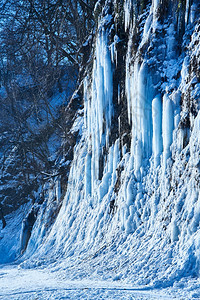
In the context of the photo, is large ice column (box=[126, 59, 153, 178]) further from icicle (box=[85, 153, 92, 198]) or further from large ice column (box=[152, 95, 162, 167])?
icicle (box=[85, 153, 92, 198])

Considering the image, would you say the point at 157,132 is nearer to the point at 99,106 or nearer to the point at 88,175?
the point at 99,106

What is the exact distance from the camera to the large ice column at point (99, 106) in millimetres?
9219

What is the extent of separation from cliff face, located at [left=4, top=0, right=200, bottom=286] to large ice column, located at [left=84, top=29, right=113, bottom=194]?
1.0 inches

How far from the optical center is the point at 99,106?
9.47 m

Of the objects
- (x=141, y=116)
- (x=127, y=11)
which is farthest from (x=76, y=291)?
(x=127, y=11)

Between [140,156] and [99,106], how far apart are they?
2.61 metres

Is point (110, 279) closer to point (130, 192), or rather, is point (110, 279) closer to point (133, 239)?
point (133, 239)

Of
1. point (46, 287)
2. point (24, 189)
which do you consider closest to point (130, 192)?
point (46, 287)

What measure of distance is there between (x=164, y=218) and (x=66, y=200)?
557cm

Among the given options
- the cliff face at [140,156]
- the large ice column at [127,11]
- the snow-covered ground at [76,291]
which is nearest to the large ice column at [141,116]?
the cliff face at [140,156]

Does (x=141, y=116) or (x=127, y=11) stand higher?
(x=127, y=11)

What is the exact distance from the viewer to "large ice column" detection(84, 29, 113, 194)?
9.22 metres

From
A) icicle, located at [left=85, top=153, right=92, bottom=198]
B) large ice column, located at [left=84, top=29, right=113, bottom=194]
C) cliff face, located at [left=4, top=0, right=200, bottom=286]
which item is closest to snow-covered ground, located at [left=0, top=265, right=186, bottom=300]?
cliff face, located at [left=4, top=0, right=200, bottom=286]

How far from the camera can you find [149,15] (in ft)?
25.2
